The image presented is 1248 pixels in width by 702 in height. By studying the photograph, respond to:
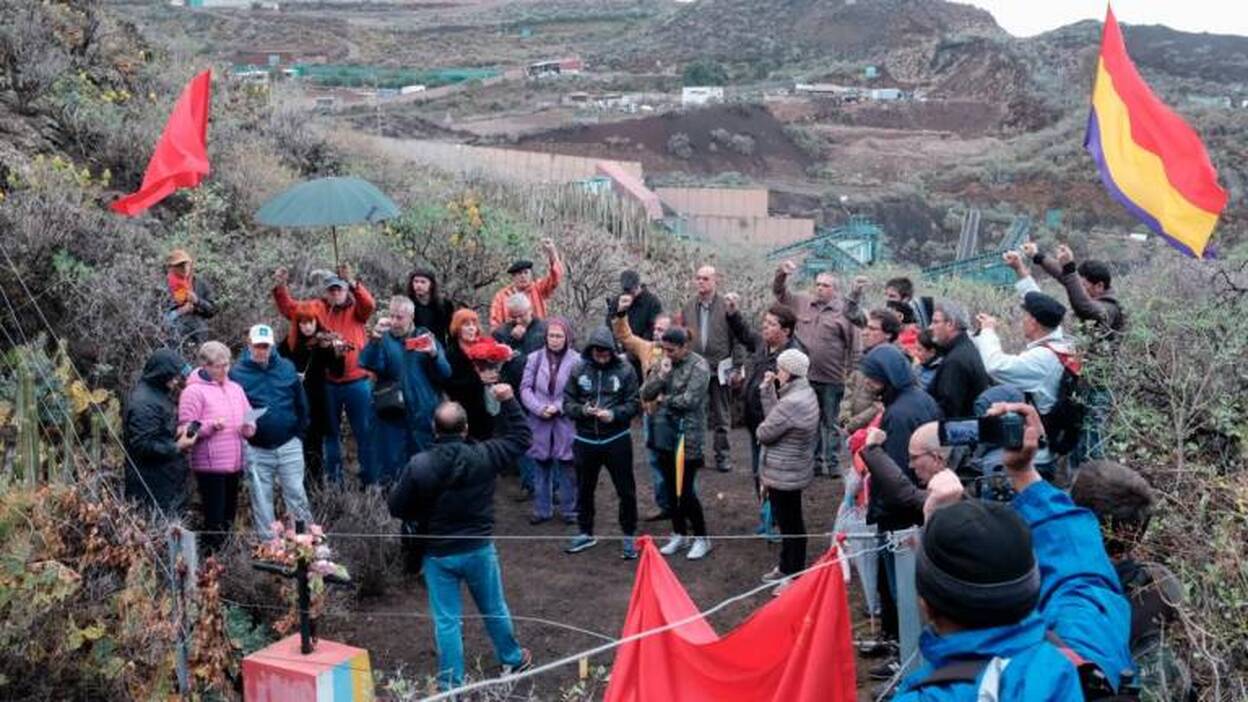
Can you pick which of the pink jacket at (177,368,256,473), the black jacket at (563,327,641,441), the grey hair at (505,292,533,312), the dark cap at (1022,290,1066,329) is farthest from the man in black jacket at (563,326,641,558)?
the dark cap at (1022,290,1066,329)

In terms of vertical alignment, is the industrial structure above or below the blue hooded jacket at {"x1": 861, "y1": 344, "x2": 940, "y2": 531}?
below

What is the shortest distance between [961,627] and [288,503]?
224 inches

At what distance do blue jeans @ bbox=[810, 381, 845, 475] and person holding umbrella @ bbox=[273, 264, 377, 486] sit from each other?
3490 mm

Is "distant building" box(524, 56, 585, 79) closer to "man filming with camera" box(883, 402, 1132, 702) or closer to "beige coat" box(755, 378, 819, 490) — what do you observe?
"beige coat" box(755, 378, 819, 490)

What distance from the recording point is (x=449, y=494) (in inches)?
224

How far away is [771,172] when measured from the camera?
46.3 metres

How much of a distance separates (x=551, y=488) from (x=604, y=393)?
1.24 meters

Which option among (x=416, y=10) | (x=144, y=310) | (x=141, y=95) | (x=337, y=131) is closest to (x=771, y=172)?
(x=337, y=131)

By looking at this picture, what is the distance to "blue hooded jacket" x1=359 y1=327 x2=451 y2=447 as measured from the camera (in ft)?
25.6

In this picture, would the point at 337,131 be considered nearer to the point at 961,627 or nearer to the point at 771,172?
the point at 961,627

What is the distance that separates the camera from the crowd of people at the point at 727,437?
3.09 meters

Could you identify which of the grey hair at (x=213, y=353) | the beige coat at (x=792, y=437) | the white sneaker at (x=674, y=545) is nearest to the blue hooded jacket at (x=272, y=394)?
the grey hair at (x=213, y=353)

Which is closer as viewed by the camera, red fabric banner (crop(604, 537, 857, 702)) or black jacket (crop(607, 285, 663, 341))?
red fabric banner (crop(604, 537, 857, 702))

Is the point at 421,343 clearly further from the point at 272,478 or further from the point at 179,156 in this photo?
the point at 179,156
